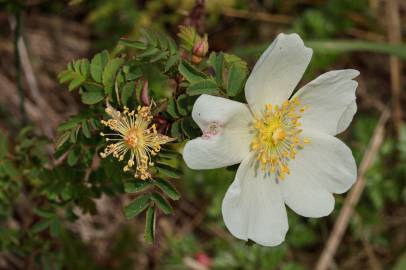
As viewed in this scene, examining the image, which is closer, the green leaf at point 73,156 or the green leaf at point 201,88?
the green leaf at point 201,88

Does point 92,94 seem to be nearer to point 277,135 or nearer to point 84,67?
point 84,67

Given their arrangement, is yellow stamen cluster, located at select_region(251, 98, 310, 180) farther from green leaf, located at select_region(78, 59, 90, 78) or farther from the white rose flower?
green leaf, located at select_region(78, 59, 90, 78)

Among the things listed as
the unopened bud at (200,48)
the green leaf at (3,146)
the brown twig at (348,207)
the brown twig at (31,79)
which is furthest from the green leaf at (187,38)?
the brown twig at (348,207)

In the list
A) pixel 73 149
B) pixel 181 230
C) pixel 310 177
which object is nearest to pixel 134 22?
pixel 181 230

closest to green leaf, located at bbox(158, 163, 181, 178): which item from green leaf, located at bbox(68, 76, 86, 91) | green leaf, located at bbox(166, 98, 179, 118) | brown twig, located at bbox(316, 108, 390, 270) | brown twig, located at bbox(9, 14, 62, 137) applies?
green leaf, located at bbox(166, 98, 179, 118)

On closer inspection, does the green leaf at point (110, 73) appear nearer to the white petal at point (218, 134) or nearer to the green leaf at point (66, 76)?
the green leaf at point (66, 76)

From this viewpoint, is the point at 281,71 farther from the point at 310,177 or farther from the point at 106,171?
the point at 106,171

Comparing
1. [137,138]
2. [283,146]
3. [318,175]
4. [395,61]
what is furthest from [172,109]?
[395,61]
